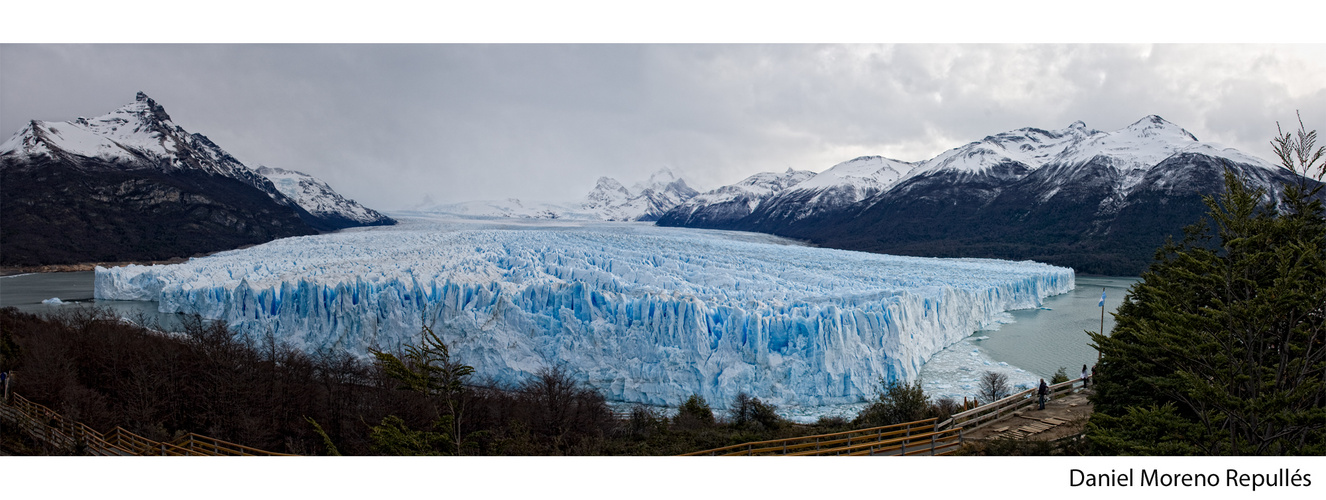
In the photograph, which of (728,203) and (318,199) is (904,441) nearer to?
(318,199)

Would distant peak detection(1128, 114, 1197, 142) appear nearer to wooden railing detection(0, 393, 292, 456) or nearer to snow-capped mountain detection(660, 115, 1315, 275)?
snow-capped mountain detection(660, 115, 1315, 275)

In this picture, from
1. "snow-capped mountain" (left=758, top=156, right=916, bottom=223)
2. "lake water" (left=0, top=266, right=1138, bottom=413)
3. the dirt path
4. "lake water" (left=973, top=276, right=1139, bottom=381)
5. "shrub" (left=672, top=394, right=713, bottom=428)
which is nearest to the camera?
the dirt path

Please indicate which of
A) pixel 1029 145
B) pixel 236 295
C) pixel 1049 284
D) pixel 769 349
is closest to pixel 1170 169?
pixel 1029 145

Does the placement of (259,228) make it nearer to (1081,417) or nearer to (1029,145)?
(1081,417)

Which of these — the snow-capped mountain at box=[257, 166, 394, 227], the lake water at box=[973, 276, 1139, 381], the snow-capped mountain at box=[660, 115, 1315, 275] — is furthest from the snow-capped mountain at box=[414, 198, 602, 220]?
the lake water at box=[973, 276, 1139, 381]

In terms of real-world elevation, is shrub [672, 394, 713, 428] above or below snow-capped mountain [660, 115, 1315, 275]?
below

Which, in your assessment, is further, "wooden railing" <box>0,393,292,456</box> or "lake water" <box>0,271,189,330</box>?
"lake water" <box>0,271,189,330</box>

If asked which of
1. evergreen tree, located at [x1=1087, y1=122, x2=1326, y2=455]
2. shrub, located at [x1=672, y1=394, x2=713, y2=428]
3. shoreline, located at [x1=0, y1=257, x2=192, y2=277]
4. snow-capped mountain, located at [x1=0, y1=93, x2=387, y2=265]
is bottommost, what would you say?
shrub, located at [x1=672, y1=394, x2=713, y2=428]
